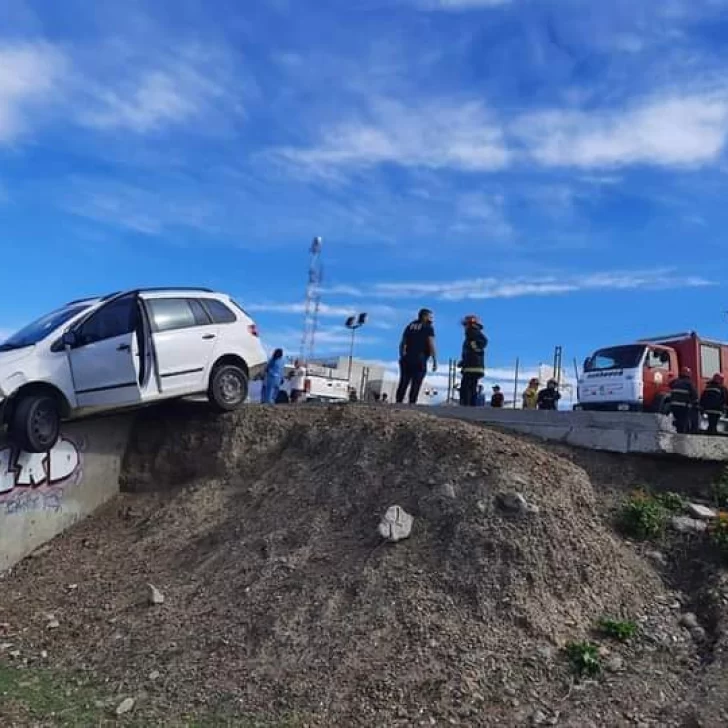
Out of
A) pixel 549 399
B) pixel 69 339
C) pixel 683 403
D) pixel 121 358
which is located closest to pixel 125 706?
pixel 121 358

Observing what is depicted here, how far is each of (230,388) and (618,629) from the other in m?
6.43

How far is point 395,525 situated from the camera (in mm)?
8289

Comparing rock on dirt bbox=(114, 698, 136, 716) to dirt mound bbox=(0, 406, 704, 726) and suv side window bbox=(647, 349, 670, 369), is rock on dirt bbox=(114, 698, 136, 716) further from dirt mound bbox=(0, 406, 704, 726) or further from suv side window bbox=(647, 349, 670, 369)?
suv side window bbox=(647, 349, 670, 369)

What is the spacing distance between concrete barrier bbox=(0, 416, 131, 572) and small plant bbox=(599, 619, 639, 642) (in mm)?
7237

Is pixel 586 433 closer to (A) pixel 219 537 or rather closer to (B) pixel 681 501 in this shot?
(B) pixel 681 501

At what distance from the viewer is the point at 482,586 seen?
24.7 feet

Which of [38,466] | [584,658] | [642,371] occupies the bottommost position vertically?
[584,658]

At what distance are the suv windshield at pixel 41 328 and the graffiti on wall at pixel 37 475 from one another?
4.49 feet

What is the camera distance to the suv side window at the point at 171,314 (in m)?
10.9

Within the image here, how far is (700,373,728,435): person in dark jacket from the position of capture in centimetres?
1505

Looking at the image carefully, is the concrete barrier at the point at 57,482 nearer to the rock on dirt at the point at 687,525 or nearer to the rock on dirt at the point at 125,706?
the rock on dirt at the point at 125,706

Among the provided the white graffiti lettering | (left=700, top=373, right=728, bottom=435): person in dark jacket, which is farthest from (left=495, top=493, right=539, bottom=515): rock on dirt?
(left=700, top=373, right=728, bottom=435): person in dark jacket

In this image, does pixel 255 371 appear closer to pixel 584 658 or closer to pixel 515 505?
pixel 515 505

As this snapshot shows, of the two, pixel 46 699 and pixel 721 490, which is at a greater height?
pixel 721 490
